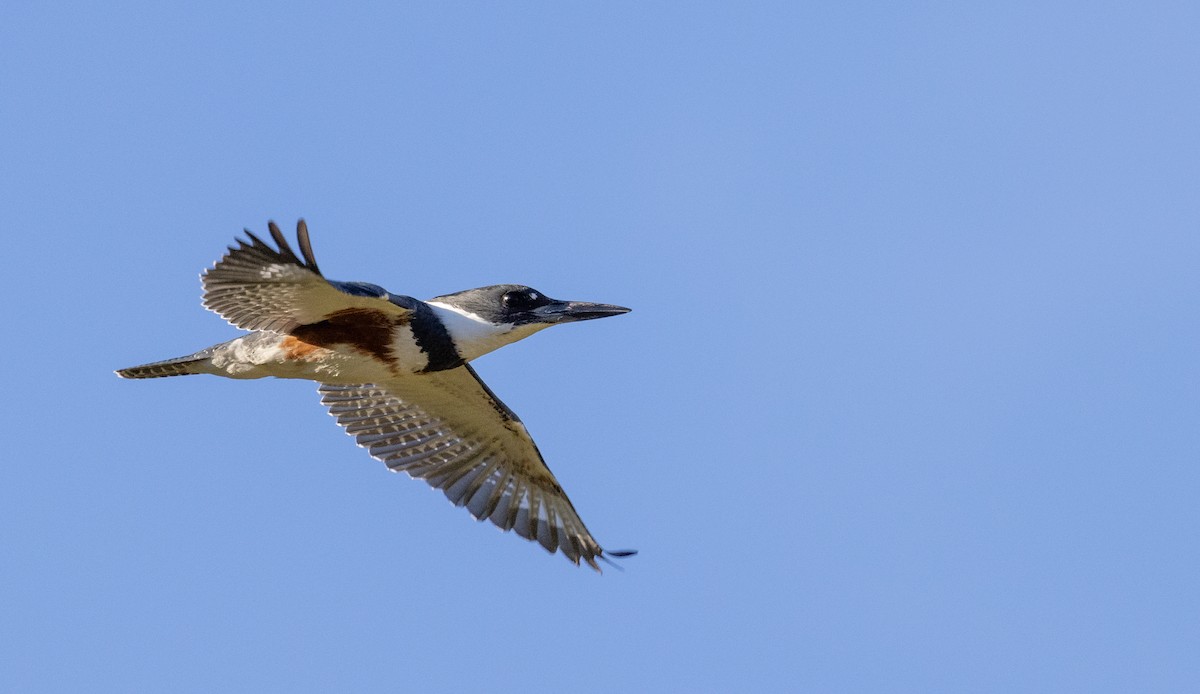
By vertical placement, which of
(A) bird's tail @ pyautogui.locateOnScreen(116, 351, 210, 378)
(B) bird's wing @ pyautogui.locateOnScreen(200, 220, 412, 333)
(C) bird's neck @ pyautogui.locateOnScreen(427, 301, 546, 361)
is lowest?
(A) bird's tail @ pyautogui.locateOnScreen(116, 351, 210, 378)

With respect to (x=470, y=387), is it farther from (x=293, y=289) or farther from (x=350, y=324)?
(x=293, y=289)

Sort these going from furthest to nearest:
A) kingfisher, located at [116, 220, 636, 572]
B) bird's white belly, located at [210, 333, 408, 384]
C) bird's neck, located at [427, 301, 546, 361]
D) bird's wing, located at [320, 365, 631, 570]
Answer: bird's wing, located at [320, 365, 631, 570] → bird's neck, located at [427, 301, 546, 361] → bird's white belly, located at [210, 333, 408, 384] → kingfisher, located at [116, 220, 636, 572]

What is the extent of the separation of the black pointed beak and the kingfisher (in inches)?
0.4

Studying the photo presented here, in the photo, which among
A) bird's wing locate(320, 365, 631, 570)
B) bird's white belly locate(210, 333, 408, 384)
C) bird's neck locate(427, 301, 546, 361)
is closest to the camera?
bird's white belly locate(210, 333, 408, 384)

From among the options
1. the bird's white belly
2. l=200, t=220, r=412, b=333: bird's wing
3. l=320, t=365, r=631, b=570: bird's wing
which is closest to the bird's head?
the bird's white belly

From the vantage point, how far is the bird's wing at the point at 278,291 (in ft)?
33.7

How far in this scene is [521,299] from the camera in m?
12.2

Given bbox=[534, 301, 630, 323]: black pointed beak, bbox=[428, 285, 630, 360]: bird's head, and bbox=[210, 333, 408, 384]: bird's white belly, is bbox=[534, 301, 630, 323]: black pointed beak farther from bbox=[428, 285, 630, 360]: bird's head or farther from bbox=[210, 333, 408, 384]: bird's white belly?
bbox=[210, 333, 408, 384]: bird's white belly

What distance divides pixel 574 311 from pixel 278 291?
8.56 feet

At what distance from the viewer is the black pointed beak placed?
1220 cm

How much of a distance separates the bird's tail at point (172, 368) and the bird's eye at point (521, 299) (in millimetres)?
2504

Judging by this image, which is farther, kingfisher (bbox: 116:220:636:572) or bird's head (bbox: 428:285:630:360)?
bird's head (bbox: 428:285:630:360)

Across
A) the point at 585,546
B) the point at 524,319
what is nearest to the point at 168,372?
the point at 524,319

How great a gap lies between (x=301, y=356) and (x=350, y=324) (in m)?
0.58
